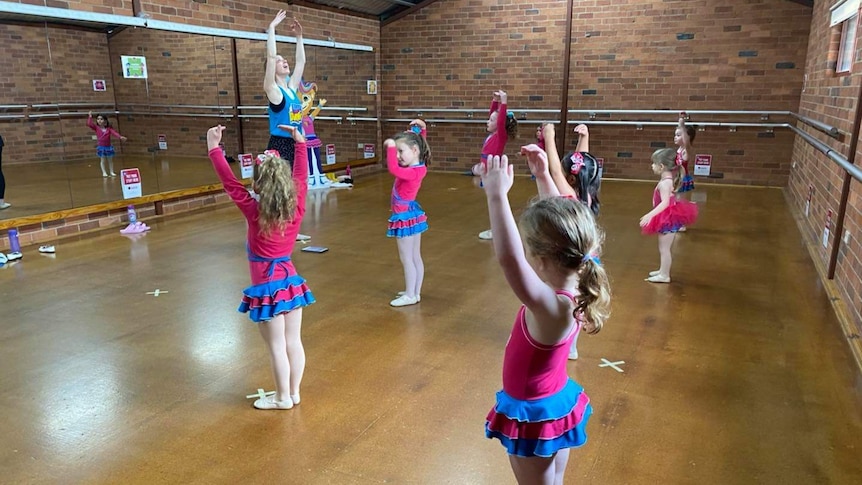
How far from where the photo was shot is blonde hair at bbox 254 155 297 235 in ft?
8.59

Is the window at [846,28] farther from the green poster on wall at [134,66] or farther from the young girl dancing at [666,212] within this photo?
the green poster on wall at [134,66]

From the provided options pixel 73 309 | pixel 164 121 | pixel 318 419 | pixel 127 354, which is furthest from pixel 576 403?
pixel 164 121

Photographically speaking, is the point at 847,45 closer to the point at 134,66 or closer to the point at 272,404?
the point at 272,404

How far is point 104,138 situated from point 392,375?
22.3 ft

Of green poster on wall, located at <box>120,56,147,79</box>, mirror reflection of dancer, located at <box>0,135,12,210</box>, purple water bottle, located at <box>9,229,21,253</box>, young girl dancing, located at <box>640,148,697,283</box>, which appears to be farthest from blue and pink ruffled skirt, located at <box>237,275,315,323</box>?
green poster on wall, located at <box>120,56,147,79</box>

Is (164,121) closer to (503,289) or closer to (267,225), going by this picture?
(503,289)

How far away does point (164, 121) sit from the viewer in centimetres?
858

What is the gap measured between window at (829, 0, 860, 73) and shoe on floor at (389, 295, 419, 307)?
14.6 feet

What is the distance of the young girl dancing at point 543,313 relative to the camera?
1521mm

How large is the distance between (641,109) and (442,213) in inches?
200

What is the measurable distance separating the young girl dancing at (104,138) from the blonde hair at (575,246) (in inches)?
301

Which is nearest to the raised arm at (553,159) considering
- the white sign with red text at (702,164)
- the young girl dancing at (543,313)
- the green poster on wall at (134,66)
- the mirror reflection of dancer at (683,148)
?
the young girl dancing at (543,313)

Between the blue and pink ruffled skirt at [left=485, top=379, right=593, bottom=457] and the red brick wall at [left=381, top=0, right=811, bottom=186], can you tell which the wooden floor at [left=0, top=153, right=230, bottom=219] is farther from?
the blue and pink ruffled skirt at [left=485, top=379, right=593, bottom=457]

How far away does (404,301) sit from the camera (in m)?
4.53
